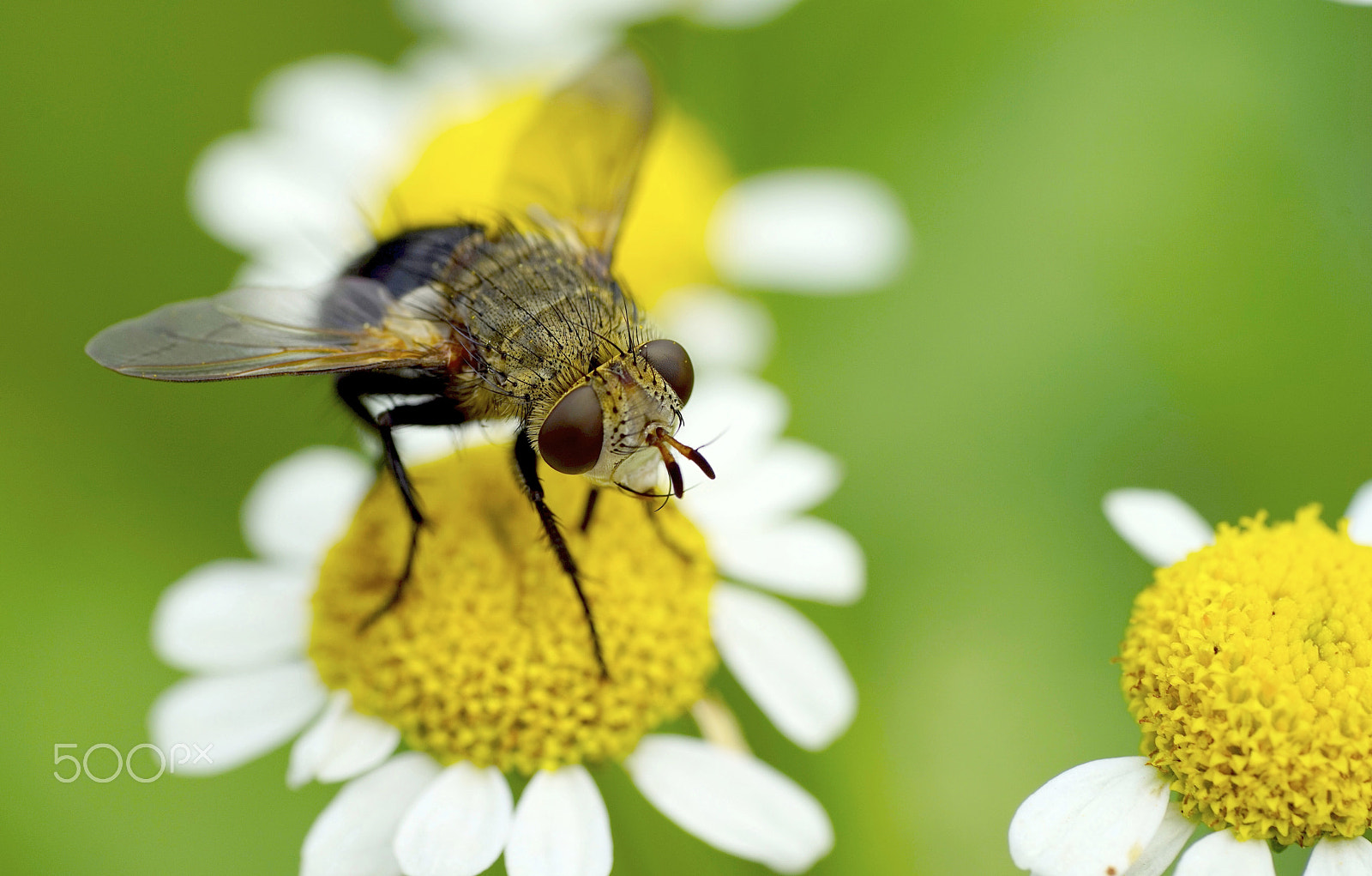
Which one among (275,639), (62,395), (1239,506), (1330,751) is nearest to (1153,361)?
(1239,506)

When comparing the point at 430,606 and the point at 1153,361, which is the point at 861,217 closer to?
the point at 1153,361

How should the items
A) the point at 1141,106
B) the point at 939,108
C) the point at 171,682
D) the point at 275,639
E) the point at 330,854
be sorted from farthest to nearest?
the point at 939,108 < the point at 1141,106 < the point at 171,682 < the point at 275,639 < the point at 330,854

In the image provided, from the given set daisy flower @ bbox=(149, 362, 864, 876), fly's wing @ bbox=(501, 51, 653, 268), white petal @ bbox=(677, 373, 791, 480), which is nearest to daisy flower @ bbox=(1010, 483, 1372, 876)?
daisy flower @ bbox=(149, 362, 864, 876)

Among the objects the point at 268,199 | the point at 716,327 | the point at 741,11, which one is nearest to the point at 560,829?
the point at 716,327

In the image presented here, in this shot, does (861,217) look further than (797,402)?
Yes

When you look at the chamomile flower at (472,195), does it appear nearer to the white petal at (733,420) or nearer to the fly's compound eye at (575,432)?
the white petal at (733,420)

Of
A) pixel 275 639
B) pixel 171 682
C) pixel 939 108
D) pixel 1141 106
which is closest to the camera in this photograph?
pixel 275 639

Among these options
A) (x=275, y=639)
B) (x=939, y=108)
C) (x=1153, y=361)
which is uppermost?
(x=939, y=108)

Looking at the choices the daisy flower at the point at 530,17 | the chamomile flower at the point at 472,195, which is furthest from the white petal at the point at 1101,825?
the daisy flower at the point at 530,17
